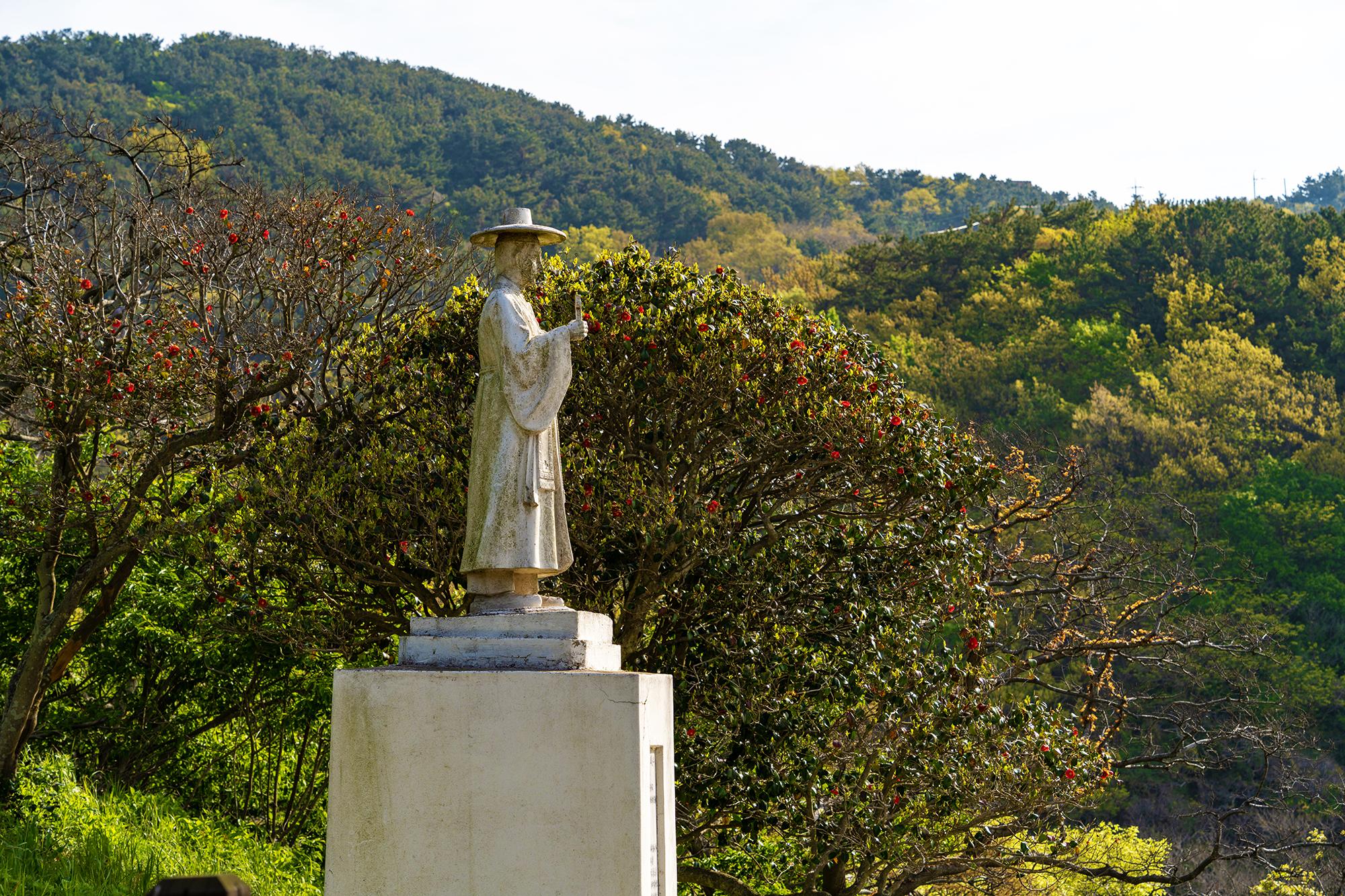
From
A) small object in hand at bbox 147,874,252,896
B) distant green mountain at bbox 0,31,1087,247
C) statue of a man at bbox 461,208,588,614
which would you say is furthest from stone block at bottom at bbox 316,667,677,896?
distant green mountain at bbox 0,31,1087,247

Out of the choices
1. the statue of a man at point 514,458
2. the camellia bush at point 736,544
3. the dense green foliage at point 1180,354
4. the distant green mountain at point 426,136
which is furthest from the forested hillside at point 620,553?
the distant green mountain at point 426,136

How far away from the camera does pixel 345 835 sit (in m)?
5.23

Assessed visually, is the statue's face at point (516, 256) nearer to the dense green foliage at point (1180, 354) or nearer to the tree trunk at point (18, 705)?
the tree trunk at point (18, 705)

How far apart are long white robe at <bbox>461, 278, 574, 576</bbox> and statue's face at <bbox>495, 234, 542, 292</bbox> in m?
0.17

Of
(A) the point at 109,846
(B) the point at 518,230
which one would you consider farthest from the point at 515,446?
(A) the point at 109,846

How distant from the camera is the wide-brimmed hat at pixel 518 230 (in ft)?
19.0

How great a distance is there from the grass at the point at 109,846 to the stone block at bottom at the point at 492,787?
3.64 meters

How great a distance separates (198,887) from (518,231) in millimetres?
4215

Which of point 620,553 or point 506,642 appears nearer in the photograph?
point 506,642

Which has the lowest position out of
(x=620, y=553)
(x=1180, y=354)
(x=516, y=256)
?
(x=620, y=553)

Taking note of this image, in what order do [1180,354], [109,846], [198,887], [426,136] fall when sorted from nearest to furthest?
[198,887] → [109,846] → [1180,354] → [426,136]

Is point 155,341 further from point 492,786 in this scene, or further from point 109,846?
Result: point 492,786

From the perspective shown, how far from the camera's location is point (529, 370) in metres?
5.68

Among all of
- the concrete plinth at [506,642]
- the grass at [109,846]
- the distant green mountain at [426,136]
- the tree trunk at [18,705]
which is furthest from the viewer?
the distant green mountain at [426,136]
